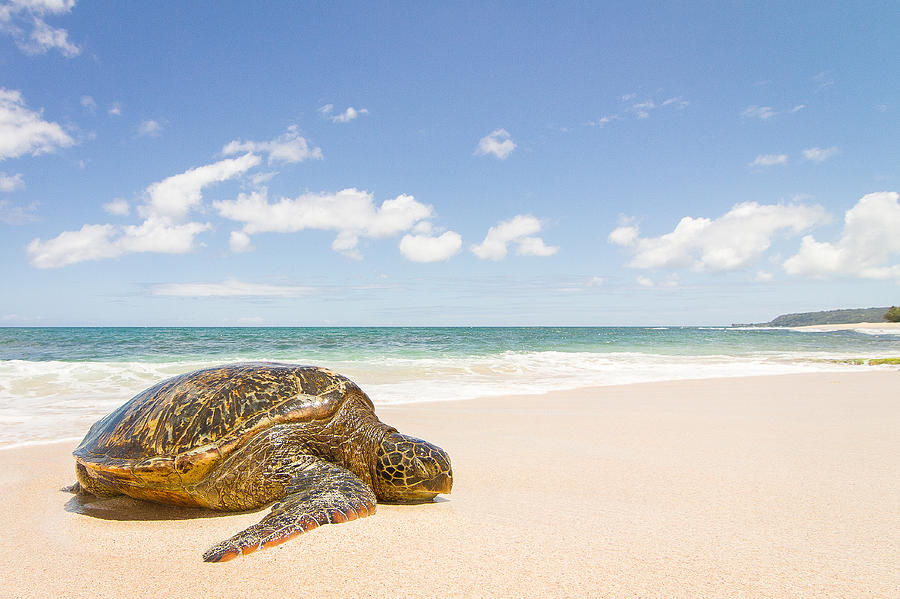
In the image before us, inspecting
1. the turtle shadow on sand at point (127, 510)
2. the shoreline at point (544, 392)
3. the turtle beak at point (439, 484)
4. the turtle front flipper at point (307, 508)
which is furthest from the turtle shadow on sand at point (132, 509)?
the shoreline at point (544, 392)

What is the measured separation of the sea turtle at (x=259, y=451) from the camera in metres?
2.93

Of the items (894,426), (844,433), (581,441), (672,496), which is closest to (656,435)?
(581,441)

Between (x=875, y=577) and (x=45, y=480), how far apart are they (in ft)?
17.8

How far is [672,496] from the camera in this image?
3344 millimetres

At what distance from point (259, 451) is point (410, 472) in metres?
0.92

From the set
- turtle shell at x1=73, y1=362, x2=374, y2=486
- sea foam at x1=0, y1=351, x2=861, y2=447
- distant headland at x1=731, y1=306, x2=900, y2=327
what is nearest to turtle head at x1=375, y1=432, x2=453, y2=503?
turtle shell at x1=73, y1=362, x2=374, y2=486

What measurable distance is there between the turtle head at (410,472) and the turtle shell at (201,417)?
50cm

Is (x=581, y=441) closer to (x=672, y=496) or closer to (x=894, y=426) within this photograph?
(x=672, y=496)

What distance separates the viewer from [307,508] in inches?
99.7

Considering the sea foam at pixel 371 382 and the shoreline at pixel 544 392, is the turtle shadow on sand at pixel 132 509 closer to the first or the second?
the shoreline at pixel 544 392

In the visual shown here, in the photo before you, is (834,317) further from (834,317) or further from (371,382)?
(371,382)

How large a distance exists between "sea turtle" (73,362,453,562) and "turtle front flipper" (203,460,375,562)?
0.03 ft

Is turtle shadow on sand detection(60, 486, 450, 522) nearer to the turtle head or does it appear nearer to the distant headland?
the turtle head

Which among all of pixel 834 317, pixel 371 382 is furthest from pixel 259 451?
pixel 834 317
